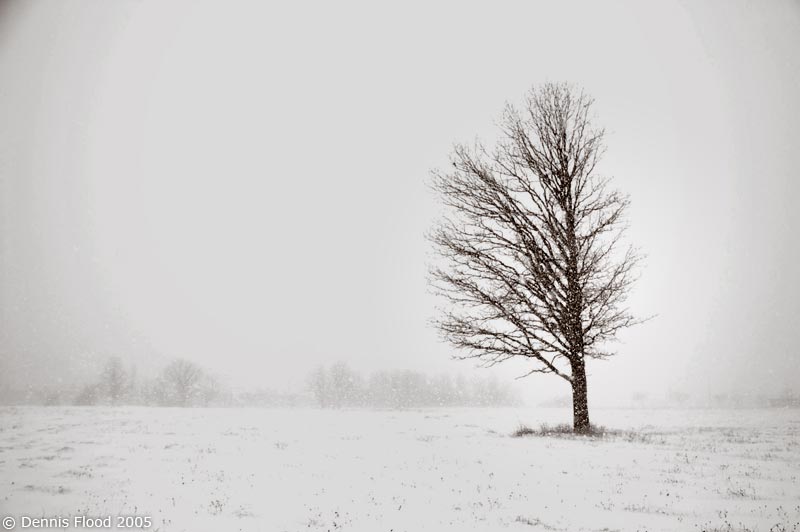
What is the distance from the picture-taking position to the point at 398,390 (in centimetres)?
9006

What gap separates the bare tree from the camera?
1235cm

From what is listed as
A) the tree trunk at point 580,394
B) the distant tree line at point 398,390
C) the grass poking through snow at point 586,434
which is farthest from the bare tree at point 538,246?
the distant tree line at point 398,390

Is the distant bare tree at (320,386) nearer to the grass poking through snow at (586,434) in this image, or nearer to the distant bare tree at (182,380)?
the distant bare tree at (182,380)

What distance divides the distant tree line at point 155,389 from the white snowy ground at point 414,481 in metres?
64.2

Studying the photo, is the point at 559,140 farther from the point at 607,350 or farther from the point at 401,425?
the point at 401,425

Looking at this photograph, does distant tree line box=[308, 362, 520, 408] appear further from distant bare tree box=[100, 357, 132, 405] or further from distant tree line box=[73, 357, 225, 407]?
distant bare tree box=[100, 357, 132, 405]

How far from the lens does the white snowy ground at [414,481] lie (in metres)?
5.55

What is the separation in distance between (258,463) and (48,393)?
92.7m

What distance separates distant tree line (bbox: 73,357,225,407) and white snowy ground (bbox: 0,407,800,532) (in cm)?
6425

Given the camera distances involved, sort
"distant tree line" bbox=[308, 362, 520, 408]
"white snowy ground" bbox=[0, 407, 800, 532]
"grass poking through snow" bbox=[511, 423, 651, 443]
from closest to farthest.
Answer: "white snowy ground" bbox=[0, 407, 800, 532] → "grass poking through snow" bbox=[511, 423, 651, 443] → "distant tree line" bbox=[308, 362, 520, 408]

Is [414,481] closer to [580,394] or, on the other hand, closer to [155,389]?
[580,394]

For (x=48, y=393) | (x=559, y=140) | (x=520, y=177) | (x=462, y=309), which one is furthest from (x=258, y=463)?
(x=48, y=393)

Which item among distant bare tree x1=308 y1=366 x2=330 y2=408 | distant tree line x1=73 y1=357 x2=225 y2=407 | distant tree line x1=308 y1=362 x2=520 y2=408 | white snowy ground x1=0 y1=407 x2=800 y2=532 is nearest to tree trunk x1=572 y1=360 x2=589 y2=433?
white snowy ground x1=0 y1=407 x2=800 y2=532

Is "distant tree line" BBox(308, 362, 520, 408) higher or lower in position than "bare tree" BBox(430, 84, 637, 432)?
lower
